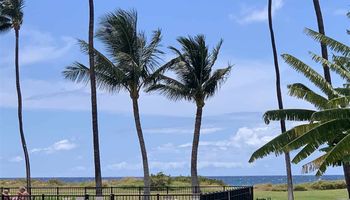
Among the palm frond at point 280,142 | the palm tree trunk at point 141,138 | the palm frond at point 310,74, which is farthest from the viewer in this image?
the palm tree trunk at point 141,138

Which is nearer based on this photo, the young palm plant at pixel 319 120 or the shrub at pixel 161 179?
the young palm plant at pixel 319 120

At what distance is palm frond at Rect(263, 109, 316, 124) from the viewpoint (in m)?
19.8

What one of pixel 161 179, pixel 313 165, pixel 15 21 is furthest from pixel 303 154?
pixel 161 179

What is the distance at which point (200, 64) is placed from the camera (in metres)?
33.7

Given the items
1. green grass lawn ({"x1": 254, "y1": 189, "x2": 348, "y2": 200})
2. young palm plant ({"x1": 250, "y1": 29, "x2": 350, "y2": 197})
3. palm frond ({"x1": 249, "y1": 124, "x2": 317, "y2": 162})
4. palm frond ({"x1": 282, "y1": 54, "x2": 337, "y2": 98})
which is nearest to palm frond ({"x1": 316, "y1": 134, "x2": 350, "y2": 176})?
young palm plant ({"x1": 250, "y1": 29, "x2": 350, "y2": 197})

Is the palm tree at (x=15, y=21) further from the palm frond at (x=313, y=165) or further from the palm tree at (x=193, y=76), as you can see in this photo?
the palm frond at (x=313, y=165)

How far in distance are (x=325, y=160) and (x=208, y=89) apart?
52.1ft

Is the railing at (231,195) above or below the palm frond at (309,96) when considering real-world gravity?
below

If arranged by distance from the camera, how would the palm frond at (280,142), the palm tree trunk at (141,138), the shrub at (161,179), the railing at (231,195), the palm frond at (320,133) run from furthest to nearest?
the shrub at (161,179) → the palm tree trunk at (141,138) → the palm frond at (280,142) → the palm frond at (320,133) → the railing at (231,195)

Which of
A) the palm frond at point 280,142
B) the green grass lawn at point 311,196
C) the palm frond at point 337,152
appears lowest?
the green grass lawn at point 311,196

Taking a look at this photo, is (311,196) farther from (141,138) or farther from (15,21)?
(15,21)

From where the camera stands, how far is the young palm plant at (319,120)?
1805 cm

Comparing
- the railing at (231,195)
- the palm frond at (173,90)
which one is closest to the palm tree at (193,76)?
the palm frond at (173,90)

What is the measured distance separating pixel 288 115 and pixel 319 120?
71.6 inches
